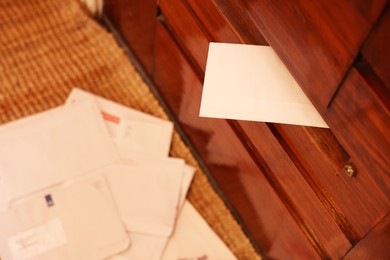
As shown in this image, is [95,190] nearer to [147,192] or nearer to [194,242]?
[147,192]

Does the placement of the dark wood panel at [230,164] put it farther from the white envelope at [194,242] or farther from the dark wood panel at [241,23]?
the dark wood panel at [241,23]

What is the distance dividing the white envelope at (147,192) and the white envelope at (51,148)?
0.04 meters

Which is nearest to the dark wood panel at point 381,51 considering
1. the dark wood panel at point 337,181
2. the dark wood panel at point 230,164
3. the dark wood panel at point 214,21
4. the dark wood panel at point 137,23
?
the dark wood panel at point 337,181

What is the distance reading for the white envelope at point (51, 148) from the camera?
106 centimetres

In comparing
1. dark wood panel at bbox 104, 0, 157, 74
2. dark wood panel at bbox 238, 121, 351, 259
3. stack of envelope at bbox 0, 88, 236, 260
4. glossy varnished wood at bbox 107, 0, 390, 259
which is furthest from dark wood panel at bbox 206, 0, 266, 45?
stack of envelope at bbox 0, 88, 236, 260

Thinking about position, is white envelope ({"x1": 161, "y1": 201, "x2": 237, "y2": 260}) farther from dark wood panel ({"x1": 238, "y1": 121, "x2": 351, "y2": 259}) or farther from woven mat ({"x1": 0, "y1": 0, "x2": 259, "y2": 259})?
dark wood panel ({"x1": 238, "y1": 121, "x2": 351, "y2": 259})

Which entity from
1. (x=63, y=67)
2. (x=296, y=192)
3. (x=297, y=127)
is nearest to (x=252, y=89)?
(x=297, y=127)

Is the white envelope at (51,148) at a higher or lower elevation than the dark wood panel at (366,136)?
higher

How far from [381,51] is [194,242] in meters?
0.63

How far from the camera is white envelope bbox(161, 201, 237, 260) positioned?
104 cm

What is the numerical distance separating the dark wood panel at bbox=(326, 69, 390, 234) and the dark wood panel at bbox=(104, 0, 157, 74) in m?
0.45

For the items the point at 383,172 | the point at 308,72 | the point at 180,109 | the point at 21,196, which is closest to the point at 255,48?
the point at 308,72

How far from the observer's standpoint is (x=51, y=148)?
1.09 metres

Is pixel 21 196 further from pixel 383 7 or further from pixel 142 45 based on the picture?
pixel 383 7
